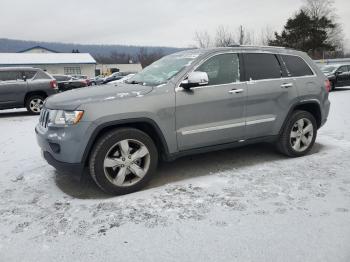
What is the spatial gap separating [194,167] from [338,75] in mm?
15663

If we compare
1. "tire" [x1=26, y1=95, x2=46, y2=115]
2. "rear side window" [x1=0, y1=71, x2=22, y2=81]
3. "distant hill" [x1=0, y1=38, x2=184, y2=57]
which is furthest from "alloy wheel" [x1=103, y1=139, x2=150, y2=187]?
"distant hill" [x1=0, y1=38, x2=184, y2=57]

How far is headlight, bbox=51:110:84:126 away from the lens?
3518mm

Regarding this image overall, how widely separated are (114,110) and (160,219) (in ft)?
4.14

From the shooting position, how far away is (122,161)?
3734 mm

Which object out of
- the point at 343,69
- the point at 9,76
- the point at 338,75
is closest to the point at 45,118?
the point at 9,76

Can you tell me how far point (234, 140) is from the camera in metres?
4.50

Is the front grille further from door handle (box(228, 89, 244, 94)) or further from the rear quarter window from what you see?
the rear quarter window

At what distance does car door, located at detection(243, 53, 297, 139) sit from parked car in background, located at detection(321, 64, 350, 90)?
561 inches

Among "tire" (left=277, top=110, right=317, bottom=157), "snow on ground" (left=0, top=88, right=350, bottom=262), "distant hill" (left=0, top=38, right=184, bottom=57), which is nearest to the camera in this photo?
"snow on ground" (left=0, top=88, right=350, bottom=262)

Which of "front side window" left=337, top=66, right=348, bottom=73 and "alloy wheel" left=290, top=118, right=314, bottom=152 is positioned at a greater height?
"front side window" left=337, top=66, right=348, bottom=73

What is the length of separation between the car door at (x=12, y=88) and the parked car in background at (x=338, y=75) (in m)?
14.5

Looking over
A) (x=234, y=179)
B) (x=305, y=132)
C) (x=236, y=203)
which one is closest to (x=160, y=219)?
(x=236, y=203)

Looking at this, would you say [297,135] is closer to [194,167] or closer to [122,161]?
[194,167]

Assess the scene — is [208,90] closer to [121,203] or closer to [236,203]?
[236,203]
